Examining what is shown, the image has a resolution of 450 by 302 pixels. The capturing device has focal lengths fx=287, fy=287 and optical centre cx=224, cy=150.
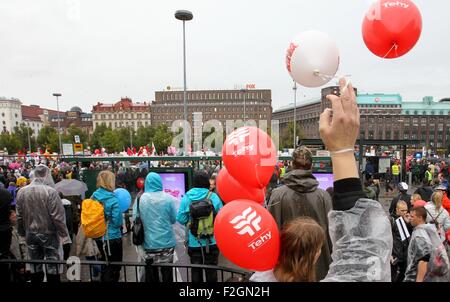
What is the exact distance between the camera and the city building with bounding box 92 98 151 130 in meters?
101

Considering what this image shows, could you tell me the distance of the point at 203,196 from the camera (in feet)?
11.9

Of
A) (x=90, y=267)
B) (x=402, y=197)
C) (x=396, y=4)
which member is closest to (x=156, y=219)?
(x=90, y=267)

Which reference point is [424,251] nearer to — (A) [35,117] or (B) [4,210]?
(B) [4,210]

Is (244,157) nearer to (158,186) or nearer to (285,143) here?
Result: (158,186)

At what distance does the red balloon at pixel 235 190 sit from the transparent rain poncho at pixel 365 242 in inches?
44.5

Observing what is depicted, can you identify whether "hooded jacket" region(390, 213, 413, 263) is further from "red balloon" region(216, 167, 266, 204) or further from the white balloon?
the white balloon

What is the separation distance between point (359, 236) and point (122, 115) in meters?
108

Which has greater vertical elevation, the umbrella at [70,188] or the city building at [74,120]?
the city building at [74,120]

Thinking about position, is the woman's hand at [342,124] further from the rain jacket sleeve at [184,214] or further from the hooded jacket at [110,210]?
the hooded jacket at [110,210]

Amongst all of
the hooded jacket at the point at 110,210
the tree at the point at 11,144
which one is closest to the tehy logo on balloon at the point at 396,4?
the hooded jacket at the point at 110,210

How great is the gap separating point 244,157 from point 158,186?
195 cm

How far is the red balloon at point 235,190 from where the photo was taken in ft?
7.39
